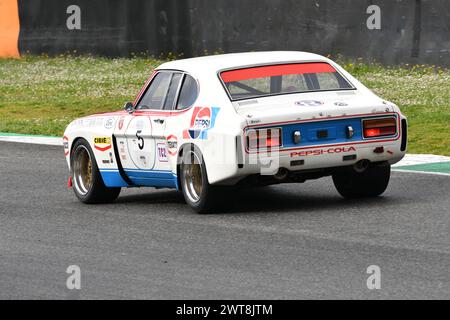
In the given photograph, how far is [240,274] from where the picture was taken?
30.1 ft

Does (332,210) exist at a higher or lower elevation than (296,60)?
lower

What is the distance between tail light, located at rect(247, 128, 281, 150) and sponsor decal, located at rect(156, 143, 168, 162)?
1.27 m

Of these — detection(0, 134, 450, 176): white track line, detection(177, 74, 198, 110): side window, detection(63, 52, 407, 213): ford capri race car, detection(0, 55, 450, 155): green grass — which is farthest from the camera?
detection(0, 55, 450, 155): green grass

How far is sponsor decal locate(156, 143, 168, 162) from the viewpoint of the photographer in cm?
1247

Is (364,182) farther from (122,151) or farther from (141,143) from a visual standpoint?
(122,151)

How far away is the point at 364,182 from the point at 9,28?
2009cm

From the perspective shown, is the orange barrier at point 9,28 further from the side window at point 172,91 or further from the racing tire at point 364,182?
the racing tire at point 364,182

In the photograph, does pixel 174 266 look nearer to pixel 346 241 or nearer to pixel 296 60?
pixel 346 241

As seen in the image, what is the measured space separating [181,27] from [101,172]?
15.2 meters

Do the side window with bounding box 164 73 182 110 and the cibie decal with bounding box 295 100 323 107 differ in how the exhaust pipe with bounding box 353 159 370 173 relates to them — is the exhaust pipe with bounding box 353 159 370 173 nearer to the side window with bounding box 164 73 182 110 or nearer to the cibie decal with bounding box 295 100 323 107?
the cibie decal with bounding box 295 100 323 107

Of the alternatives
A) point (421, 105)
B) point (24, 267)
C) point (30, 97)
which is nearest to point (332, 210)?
point (24, 267)

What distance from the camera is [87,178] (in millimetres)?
13758

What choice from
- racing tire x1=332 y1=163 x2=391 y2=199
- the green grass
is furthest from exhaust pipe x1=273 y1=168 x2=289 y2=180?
the green grass

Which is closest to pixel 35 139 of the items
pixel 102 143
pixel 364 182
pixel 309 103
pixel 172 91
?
pixel 102 143
